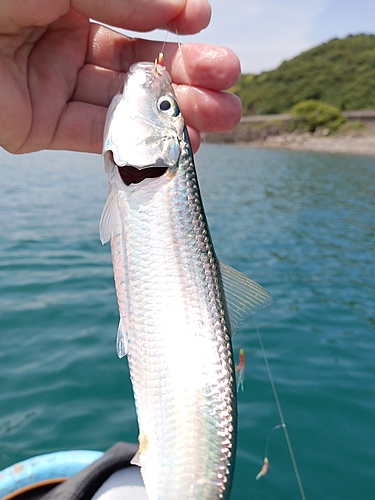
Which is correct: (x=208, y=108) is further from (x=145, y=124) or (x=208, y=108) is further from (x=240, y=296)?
(x=240, y=296)

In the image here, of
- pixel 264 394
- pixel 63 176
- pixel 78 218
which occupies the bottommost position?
pixel 264 394

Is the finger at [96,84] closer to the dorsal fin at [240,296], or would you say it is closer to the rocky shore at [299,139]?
the dorsal fin at [240,296]

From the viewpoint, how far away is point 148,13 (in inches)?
107

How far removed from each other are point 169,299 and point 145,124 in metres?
0.89

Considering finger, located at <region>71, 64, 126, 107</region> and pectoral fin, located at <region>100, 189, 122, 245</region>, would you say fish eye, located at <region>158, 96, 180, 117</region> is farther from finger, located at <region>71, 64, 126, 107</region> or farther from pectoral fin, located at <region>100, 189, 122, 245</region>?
finger, located at <region>71, 64, 126, 107</region>

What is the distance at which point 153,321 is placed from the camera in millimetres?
2029

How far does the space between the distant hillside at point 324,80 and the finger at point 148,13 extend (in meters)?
87.2

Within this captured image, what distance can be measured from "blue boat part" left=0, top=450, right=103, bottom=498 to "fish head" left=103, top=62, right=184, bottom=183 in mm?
2692

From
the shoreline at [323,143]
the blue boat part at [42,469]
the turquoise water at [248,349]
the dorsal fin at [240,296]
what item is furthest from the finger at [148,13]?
the shoreline at [323,143]

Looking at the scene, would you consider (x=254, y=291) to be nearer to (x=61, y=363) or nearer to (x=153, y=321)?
(x=153, y=321)

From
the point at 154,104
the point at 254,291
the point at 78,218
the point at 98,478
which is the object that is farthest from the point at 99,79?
the point at 78,218

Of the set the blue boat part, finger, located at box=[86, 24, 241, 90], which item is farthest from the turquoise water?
finger, located at box=[86, 24, 241, 90]

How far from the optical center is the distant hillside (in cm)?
8556

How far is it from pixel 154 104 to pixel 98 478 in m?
2.59
